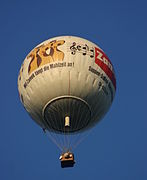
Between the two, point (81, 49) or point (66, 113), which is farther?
point (81, 49)

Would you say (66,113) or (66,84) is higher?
(66,84)

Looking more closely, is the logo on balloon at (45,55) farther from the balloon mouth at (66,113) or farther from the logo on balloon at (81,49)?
the balloon mouth at (66,113)

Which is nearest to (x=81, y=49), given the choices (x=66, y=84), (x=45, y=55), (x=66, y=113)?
(x=45, y=55)

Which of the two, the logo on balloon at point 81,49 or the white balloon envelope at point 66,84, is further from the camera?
the logo on balloon at point 81,49

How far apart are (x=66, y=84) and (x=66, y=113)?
191 centimetres

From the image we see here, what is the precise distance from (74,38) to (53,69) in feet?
10.3

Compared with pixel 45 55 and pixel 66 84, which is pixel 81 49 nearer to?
pixel 45 55

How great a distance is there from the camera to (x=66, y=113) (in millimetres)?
40594

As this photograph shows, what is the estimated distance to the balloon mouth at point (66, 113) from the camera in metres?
40.2

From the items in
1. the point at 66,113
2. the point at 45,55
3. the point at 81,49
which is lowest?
the point at 66,113

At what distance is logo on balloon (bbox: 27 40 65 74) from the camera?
40.4m

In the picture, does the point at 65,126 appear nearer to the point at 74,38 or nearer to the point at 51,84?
the point at 51,84

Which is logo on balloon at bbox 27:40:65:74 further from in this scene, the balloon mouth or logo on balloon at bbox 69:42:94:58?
the balloon mouth

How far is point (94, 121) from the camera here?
138 ft
